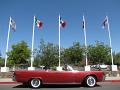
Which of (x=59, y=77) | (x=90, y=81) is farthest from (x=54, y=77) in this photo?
(x=90, y=81)

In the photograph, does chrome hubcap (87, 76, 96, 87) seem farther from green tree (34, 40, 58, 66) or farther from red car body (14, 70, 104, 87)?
green tree (34, 40, 58, 66)

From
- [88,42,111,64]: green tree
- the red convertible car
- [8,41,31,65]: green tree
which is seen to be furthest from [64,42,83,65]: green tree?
the red convertible car

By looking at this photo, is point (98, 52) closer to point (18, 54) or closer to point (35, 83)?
point (35, 83)

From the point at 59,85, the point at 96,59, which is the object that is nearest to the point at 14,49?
the point at 96,59

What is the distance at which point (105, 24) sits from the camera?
3381cm

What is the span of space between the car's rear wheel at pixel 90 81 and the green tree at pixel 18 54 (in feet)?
136

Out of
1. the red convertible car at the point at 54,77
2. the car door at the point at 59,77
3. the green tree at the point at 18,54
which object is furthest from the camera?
the green tree at the point at 18,54

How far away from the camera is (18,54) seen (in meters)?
57.0

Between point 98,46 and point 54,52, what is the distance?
819 centimetres

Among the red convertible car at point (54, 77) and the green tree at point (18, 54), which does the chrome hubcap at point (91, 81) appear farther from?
the green tree at point (18, 54)

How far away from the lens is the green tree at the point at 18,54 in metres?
56.3

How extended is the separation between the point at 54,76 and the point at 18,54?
42.1m

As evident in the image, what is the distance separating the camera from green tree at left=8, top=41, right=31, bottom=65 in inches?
2218

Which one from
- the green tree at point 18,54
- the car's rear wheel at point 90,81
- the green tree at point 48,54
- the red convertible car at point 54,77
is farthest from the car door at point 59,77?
the green tree at point 18,54
